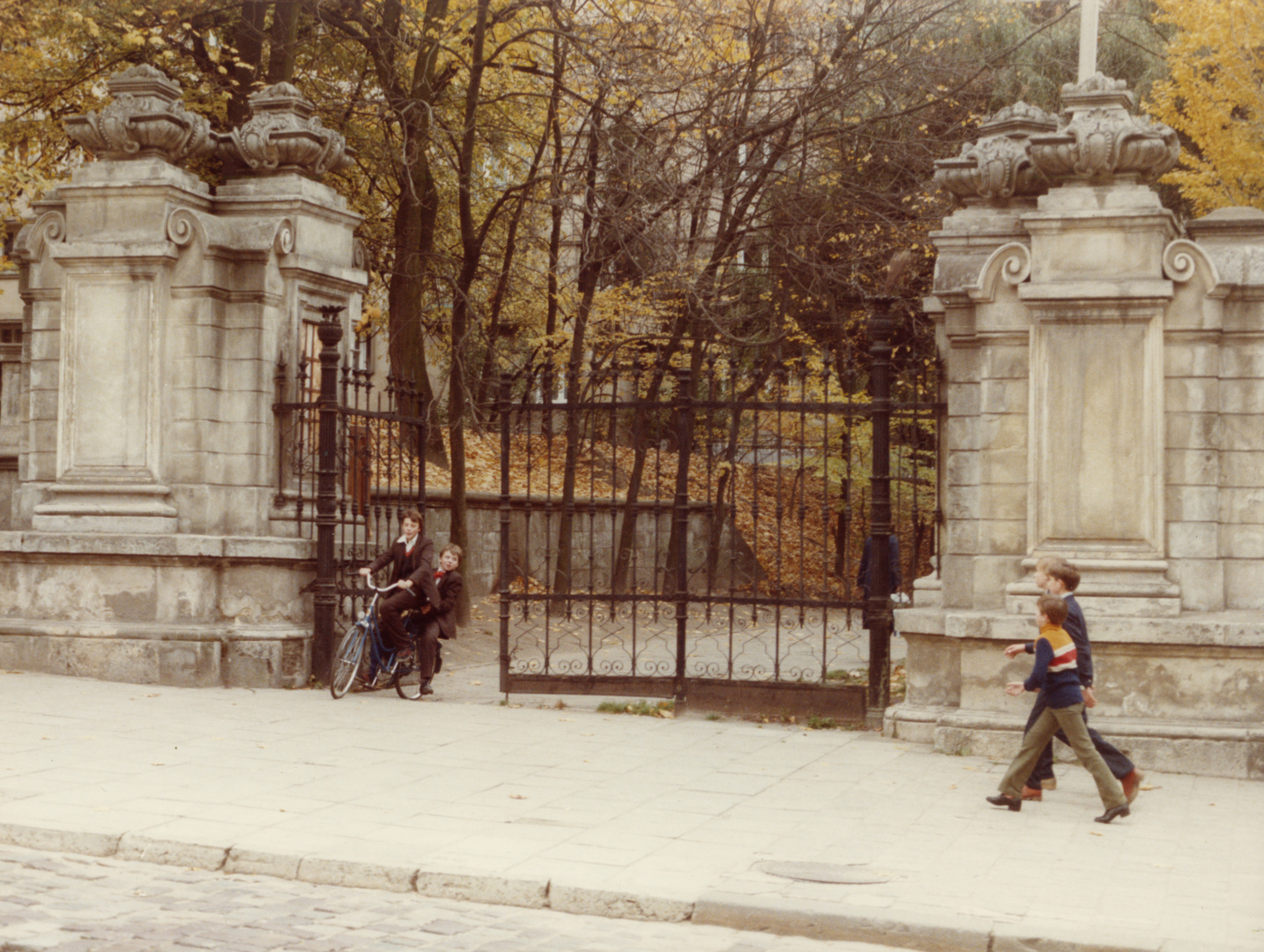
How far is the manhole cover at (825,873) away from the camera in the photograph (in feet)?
20.6

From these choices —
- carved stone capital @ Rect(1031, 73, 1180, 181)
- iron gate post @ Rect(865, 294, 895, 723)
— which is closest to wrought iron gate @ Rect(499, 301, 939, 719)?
iron gate post @ Rect(865, 294, 895, 723)

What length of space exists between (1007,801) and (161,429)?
7.90 metres

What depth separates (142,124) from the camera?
12.4 metres

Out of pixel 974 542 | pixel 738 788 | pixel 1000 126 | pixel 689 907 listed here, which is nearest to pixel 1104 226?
pixel 1000 126

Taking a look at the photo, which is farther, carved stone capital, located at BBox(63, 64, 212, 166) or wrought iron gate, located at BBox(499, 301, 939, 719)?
carved stone capital, located at BBox(63, 64, 212, 166)

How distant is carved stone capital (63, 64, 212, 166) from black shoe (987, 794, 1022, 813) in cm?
872

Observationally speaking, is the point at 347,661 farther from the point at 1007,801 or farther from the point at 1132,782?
the point at 1132,782

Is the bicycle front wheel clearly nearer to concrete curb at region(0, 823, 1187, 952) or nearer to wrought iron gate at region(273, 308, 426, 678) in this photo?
wrought iron gate at region(273, 308, 426, 678)

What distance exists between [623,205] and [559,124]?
54.9 inches

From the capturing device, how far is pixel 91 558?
40.9ft

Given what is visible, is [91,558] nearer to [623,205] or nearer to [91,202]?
[91,202]

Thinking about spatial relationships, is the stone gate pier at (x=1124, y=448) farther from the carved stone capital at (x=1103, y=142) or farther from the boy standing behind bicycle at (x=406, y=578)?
the boy standing behind bicycle at (x=406, y=578)

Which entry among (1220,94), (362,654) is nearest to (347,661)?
(362,654)

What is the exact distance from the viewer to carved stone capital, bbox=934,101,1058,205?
10.8 m
